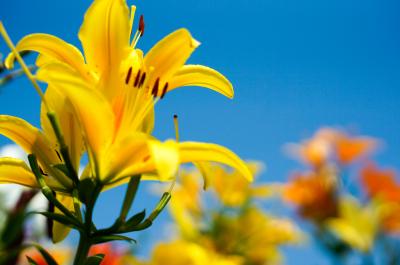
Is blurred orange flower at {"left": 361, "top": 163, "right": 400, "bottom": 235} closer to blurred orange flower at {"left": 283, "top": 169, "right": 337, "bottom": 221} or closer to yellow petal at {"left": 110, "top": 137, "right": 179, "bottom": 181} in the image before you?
blurred orange flower at {"left": 283, "top": 169, "right": 337, "bottom": 221}

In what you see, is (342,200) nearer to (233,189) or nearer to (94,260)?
(233,189)

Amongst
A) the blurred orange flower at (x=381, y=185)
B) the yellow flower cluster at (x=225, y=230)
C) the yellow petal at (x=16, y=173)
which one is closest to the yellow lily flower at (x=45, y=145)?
the yellow petal at (x=16, y=173)

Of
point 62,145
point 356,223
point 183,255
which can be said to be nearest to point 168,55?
point 62,145

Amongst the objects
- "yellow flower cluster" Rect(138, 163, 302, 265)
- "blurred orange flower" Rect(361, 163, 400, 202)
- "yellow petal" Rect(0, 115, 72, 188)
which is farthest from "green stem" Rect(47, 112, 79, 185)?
"blurred orange flower" Rect(361, 163, 400, 202)

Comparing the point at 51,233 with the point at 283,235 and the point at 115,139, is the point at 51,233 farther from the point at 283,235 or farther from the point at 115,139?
the point at 283,235

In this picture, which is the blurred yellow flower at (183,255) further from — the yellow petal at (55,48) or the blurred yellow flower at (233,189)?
the yellow petal at (55,48)

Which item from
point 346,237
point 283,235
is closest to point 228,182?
point 283,235
